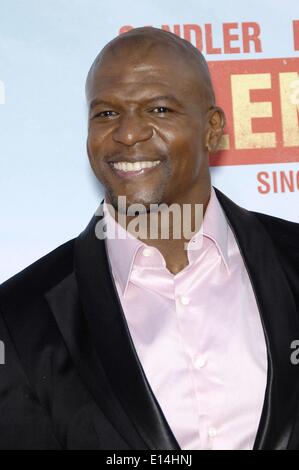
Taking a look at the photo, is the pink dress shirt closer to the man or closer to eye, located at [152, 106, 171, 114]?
the man

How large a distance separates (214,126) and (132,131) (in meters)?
0.20

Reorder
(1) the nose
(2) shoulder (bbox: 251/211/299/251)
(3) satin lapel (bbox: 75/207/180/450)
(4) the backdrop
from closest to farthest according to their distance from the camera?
(3) satin lapel (bbox: 75/207/180/450), (1) the nose, (2) shoulder (bbox: 251/211/299/251), (4) the backdrop

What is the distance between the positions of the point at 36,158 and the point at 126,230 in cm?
Answer: 31

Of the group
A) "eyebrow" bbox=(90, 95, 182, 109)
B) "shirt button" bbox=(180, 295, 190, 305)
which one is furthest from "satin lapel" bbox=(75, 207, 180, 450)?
"eyebrow" bbox=(90, 95, 182, 109)

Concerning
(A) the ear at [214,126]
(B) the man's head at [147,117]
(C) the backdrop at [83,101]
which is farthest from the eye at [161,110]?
(C) the backdrop at [83,101]

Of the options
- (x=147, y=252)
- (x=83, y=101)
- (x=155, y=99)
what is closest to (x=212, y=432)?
(x=147, y=252)

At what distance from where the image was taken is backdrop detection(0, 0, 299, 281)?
1.80 metres

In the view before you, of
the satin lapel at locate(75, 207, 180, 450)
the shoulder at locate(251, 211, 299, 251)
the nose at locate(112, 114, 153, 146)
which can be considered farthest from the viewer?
the shoulder at locate(251, 211, 299, 251)

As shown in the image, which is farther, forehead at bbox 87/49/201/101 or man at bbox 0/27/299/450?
forehead at bbox 87/49/201/101

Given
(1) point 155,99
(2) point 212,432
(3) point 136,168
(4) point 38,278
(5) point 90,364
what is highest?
(1) point 155,99

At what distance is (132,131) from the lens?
1512 millimetres

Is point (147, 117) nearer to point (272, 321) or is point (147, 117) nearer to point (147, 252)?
point (147, 252)

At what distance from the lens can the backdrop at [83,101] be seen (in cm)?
180
